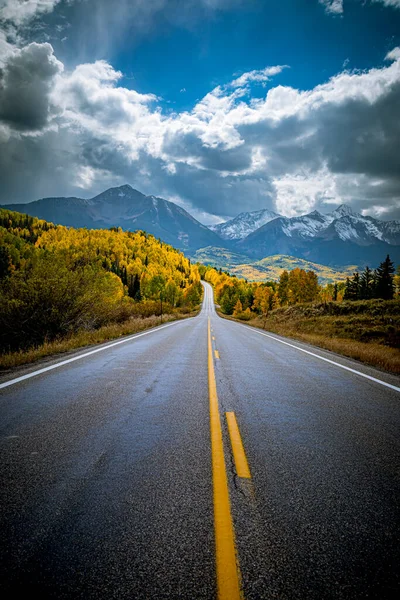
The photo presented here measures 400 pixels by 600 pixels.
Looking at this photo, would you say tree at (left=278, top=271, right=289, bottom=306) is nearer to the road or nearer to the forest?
the forest

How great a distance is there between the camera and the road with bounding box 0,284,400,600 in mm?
1630

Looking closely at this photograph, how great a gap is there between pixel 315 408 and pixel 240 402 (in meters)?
1.27

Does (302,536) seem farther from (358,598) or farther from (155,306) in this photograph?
(155,306)

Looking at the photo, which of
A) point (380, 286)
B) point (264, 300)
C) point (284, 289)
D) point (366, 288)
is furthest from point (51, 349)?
point (284, 289)

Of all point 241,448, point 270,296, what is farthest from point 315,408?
point 270,296

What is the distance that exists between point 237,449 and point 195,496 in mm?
928

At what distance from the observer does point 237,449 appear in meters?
3.18

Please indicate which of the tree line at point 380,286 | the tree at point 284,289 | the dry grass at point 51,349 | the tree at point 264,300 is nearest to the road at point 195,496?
the dry grass at point 51,349

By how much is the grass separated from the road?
22.1 feet

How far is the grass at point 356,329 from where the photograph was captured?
36.0ft

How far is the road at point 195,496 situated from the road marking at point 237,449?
0.02 metres

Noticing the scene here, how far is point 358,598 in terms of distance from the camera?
60.9 inches

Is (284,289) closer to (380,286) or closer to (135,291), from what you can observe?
(380,286)

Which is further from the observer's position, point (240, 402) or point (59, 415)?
point (240, 402)
